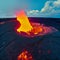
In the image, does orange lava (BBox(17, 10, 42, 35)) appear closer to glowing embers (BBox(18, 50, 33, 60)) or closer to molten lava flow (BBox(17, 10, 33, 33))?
molten lava flow (BBox(17, 10, 33, 33))

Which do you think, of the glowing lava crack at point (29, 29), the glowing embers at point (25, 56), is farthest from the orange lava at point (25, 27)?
the glowing embers at point (25, 56)

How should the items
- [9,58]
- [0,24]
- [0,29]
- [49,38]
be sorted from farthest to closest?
[0,24] < [0,29] < [49,38] < [9,58]

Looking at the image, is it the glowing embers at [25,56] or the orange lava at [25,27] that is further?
the orange lava at [25,27]

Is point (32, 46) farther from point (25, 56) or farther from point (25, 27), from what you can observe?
point (25, 27)

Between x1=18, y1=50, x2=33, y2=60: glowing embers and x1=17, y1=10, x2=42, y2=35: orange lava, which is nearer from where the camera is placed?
x1=18, y1=50, x2=33, y2=60: glowing embers

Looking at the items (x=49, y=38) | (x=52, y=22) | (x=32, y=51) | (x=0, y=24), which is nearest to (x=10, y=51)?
(x=32, y=51)

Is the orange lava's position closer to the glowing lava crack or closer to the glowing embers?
the glowing lava crack

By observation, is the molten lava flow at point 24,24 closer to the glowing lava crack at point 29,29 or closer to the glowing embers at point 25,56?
the glowing lava crack at point 29,29

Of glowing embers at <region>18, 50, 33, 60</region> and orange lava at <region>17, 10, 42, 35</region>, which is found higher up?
orange lava at <region>17, 10, 42, 35</region>

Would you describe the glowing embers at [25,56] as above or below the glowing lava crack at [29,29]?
below

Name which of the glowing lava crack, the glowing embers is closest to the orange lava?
the glowing lava crack

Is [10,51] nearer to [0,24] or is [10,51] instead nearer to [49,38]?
[49,38]
